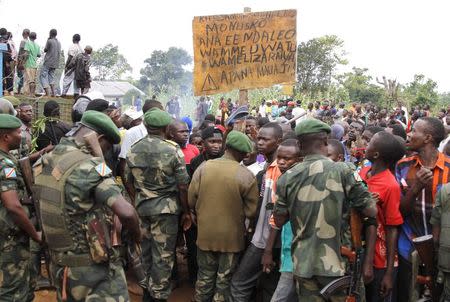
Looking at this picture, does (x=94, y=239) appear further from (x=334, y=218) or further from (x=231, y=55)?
(x=231, y=55)

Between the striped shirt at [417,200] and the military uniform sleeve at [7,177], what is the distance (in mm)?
2947

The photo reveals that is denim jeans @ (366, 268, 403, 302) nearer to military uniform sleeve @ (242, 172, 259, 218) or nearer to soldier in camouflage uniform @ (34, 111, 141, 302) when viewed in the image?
military uniform sleeve @ (242, 172, 259, 218)

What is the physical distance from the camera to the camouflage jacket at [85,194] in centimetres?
309

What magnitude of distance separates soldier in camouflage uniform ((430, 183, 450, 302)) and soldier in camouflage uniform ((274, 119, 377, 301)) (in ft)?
1.41

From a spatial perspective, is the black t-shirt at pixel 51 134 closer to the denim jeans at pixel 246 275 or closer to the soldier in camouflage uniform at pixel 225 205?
the soldier in camouflage uniform at pixel 225 205

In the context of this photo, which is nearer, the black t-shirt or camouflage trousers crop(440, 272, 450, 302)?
camouflage trousers crop(440, 272, 450, 302)

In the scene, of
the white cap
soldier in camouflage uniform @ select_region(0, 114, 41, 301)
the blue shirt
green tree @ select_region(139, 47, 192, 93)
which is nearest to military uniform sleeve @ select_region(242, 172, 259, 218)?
the blue shirt

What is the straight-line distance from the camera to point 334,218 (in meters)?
3.25

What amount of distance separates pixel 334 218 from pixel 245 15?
3.90 meters

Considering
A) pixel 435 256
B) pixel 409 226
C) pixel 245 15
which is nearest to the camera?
pixel 435 256

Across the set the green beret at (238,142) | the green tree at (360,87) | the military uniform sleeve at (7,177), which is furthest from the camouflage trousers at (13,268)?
the green tree at (360,87)

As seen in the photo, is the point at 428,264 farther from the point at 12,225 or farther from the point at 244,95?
the point at 244,95

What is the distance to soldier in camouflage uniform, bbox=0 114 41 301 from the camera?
3.77 m

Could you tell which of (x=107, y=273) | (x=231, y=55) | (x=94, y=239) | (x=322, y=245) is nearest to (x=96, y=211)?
(x=94, y=239)
